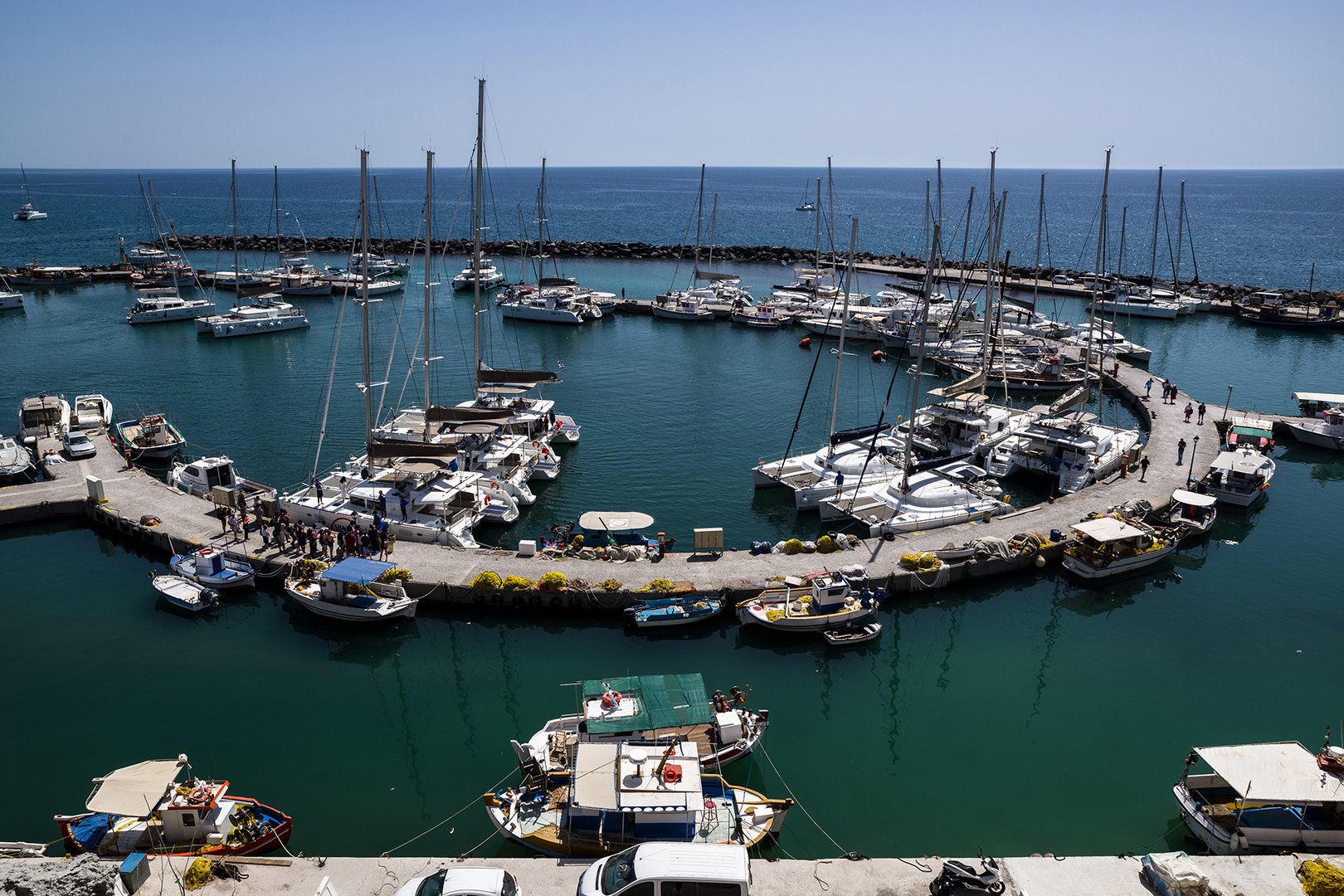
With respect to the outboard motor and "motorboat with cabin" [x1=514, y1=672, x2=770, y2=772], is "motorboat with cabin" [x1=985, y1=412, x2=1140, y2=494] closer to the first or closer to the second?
"motorboat with cabin" [x1=514, y1=672, x2=770, y2=772]

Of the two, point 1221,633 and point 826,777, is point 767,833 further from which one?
point 1221,633

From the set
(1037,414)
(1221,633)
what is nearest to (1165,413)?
(1037,414)

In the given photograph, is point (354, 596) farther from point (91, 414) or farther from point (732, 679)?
point (91, 414)

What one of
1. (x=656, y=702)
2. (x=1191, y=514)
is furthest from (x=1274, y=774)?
(x=1191, y=514)

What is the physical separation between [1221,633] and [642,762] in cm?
2543

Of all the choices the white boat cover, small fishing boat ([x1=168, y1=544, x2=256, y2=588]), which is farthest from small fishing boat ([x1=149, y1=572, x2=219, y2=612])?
the white boat cover

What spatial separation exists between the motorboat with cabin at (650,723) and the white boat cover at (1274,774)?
12429 mm

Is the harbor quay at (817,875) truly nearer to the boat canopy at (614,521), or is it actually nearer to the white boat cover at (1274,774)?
the white boat cover at (1274,774)

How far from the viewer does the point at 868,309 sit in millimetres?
83938

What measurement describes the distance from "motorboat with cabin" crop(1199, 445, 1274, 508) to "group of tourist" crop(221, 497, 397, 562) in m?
40.5

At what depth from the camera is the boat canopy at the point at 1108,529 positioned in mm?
36469

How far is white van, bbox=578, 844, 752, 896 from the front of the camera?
17578 millimetres

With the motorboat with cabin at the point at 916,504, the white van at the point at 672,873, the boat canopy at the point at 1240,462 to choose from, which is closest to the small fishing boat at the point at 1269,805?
the white van at the point at 672,873

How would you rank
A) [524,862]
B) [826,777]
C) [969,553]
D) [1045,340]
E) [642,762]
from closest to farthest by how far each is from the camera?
1. [524,862]
2. [642,762]
3. [826,777]
4. [969,553]
5. [1045,340]
